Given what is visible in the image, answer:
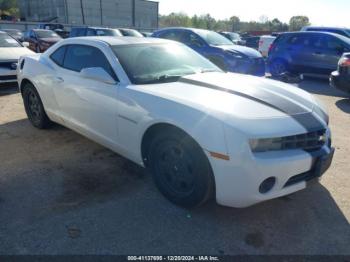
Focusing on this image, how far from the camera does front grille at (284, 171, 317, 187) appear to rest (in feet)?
9.18

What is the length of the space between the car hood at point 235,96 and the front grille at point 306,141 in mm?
219

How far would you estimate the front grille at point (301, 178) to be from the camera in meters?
2.80

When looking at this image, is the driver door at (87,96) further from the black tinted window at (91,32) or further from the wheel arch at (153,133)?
the black tinted window at (91,32)

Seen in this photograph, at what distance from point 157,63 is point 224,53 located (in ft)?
19.9

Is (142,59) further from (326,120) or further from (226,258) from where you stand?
(226,258)

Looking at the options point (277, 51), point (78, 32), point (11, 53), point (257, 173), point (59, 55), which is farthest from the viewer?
point (78, 32)

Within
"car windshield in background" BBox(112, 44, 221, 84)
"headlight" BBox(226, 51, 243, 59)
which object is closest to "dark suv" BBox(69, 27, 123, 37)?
"headlight" BBox(226, 51, 243, 59)

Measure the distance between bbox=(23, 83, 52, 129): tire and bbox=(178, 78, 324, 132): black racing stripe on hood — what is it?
9.60ft

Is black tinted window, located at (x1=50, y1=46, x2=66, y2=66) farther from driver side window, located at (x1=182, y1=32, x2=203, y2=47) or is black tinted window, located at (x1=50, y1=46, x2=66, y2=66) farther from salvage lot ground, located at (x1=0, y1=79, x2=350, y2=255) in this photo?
driver side window, located at (x1=182, y1=32, x2=203, y2=47)

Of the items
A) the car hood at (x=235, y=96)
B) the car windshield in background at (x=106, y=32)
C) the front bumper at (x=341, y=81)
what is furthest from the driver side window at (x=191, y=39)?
the car hood at (x=235, y=96)

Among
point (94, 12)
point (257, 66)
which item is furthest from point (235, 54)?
point (94, 12)

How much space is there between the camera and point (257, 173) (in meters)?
2.55

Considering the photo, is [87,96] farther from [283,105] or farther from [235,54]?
[235,54]

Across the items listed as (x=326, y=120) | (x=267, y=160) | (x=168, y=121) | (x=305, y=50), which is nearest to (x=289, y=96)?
(x=326, y=120)
